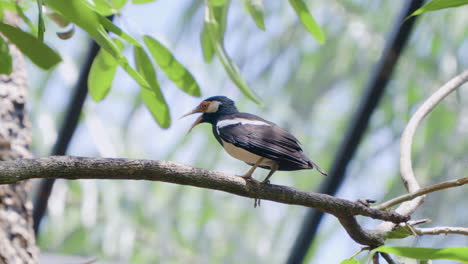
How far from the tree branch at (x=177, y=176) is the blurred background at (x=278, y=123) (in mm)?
922

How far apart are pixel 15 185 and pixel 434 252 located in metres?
0.97

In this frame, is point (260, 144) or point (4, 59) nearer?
point (4, 59)

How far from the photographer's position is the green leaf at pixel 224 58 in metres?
1.09

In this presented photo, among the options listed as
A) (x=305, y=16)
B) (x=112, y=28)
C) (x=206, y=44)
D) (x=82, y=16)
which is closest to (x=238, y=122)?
(x=206, y=44)

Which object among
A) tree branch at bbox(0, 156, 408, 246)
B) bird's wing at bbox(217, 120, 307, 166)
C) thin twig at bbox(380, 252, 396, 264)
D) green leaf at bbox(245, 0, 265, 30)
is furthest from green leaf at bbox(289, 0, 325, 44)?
thin twig at bbox(380, 252, 396, 264)

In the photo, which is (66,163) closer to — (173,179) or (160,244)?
(173,179)

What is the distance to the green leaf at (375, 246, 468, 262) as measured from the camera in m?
0.77

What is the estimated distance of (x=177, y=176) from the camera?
87 cm

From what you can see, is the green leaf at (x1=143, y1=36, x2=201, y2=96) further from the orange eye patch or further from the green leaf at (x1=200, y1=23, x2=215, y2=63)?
the orange eye patch

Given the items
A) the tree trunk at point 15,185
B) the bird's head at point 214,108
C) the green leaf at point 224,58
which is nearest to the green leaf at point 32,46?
the green leaf at point 224,58

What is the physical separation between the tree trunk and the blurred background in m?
0.44

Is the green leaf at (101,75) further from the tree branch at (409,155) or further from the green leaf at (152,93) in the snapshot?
the tree branch at (409,155)

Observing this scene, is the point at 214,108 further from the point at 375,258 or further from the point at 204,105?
the point at 375,258

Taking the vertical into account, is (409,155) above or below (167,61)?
below
